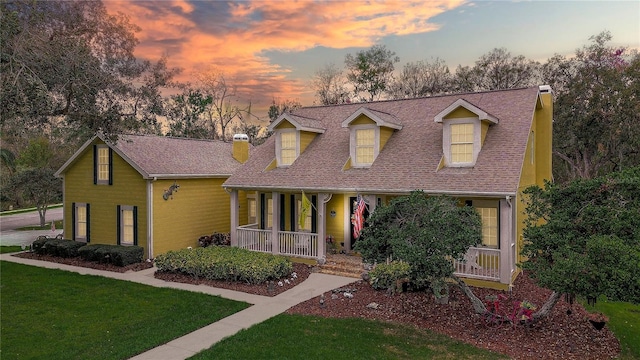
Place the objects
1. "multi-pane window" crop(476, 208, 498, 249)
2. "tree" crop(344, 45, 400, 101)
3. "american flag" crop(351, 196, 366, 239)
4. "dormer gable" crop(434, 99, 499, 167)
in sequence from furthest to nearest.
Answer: "tree" crop(344, 45, 400, 101), "dormer gable" crop(434, 99, 499, 167), "american flag" crop(351, 196, 366, 239), "multi-pane window" crop(476, 208, 498, 249)

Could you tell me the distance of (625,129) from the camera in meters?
25.8

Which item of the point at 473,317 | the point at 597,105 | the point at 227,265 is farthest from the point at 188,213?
the point at 597,105

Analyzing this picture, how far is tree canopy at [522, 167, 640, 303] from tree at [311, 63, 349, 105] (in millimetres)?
30189

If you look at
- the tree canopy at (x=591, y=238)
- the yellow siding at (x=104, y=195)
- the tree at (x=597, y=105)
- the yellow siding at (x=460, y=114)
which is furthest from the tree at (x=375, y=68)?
the tree canopy at (x=591, y=238)

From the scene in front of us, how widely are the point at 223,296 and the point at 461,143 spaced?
9405mm

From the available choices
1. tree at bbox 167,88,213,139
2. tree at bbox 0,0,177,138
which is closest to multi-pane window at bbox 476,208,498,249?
tree at bbox 0,0,177,138

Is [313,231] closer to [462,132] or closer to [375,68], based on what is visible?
[462,132]

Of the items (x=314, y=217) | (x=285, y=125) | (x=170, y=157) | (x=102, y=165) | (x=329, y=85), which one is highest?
(x=329, y=85)

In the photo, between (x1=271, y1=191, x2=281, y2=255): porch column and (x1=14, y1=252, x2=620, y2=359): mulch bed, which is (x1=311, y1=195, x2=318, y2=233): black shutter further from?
(x1=14, y1=252, x2=620, y2=359): mulch bed

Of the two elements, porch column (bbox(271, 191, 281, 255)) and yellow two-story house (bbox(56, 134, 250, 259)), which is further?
yellow two-story house (bbox(56, 134, 250, 259))

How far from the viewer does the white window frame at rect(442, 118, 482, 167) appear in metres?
13.6

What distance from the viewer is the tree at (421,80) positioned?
1387 inches

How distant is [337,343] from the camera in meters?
8.43

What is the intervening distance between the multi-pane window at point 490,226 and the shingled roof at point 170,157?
12605mm
